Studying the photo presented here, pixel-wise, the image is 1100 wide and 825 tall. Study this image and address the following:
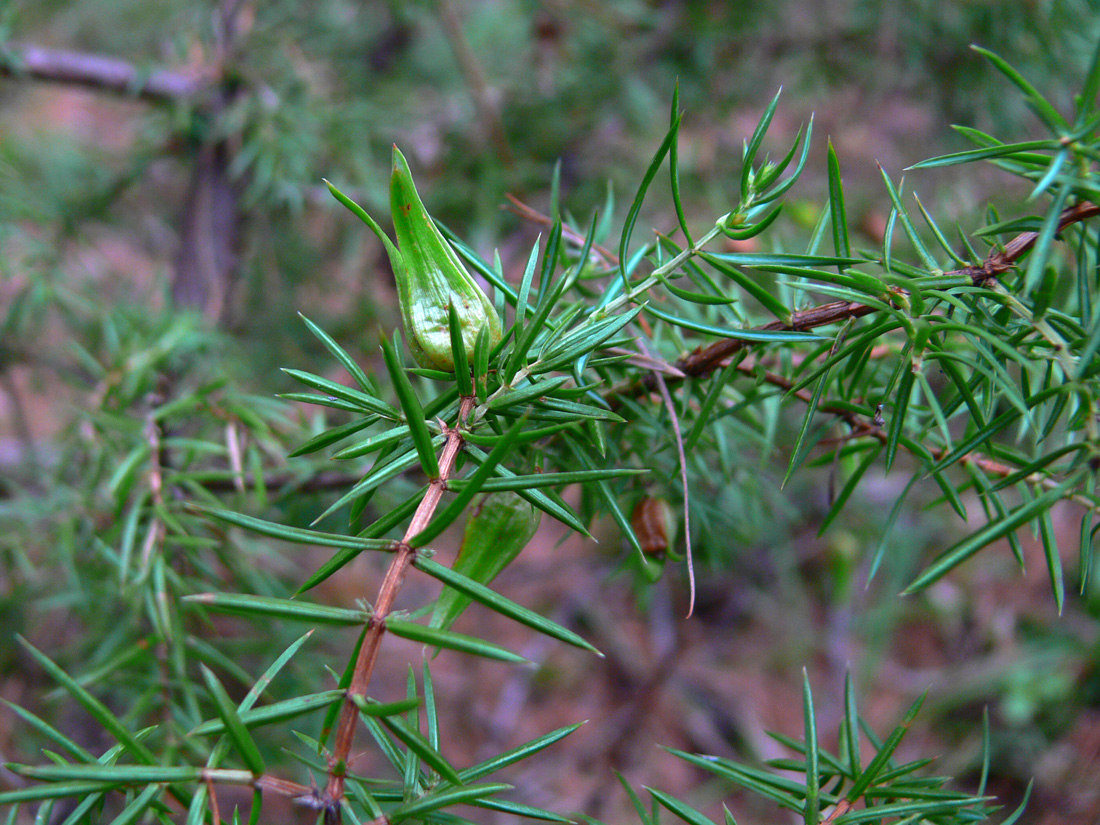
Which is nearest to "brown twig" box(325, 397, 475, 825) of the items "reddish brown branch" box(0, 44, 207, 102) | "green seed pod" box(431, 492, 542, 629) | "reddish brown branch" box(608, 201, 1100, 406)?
"green seed pod" box(431, 492, 542, 629)

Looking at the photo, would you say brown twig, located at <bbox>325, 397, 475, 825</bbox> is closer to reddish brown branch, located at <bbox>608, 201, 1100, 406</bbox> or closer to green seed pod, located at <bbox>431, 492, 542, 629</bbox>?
green seed pod, located at <bbox>431, 492, 542, 629</bbox>

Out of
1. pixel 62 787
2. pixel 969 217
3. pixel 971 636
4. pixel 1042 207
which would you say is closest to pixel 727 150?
pixel 969 217

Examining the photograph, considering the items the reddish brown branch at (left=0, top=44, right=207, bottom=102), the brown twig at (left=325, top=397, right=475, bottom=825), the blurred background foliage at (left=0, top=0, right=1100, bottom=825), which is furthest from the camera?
the reddish brown branch at (left=0, top=44, right=207, bottom=102)

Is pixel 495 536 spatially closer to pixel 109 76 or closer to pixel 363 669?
pixel 363 669

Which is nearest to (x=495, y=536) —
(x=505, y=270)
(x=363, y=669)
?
(x=363, y=669)

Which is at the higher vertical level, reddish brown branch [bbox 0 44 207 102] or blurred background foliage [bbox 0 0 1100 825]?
reddish brown branch [bbox 0 44 207 102]

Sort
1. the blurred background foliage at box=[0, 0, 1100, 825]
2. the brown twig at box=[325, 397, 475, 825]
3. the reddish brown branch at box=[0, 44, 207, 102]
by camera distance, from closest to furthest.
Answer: the brown twig at box=[325, 397, 475, 825], the blurred background foliage at box=[0, 0, 1100, 825], the reddish brown branch at box=[0, 44, 207, 102]

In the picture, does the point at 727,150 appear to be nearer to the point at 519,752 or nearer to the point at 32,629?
the point at 519,752

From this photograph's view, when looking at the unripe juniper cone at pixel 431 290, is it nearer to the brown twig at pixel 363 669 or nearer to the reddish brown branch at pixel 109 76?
the brown twig at pixel 363 669
